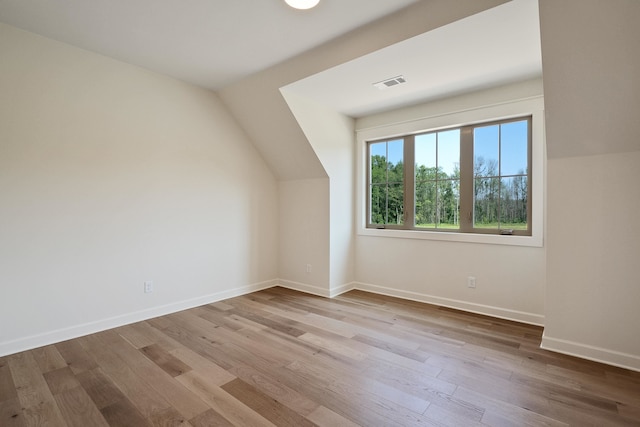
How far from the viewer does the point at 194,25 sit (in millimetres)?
2424

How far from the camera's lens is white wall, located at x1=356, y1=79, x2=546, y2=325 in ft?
10.1

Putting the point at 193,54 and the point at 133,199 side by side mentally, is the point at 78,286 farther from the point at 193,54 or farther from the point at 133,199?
the point at 193,54

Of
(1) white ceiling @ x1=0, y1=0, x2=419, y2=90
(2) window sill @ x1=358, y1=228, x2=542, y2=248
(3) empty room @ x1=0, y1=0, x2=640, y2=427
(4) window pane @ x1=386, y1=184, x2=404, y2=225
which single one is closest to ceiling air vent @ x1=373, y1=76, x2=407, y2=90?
(3) empty room @ x1=0, y1=0, x2=640, y2=427

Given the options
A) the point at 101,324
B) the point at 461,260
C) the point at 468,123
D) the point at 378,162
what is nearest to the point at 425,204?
the point at 461,260

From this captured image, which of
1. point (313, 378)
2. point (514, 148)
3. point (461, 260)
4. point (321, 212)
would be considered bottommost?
point (313, 378)

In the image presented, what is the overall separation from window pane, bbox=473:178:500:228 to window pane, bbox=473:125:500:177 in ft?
0.32

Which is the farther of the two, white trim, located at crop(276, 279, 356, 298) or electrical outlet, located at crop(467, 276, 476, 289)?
white trim, located at crop(276, 279, 356, 298)

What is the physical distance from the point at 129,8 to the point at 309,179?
2.56m

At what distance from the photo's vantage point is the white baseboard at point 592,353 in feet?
7.45

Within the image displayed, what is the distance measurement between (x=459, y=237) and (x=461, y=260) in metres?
0.26

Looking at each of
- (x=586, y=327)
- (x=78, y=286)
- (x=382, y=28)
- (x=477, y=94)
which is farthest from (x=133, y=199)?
(x=586, y=327)

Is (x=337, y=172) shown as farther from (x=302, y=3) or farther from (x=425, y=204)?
(x=302, y=3)

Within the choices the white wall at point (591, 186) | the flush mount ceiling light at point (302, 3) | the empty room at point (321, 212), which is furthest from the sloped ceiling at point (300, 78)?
the white wall at point (591, 186)

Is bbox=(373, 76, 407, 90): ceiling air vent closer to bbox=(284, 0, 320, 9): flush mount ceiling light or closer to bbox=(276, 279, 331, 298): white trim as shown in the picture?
bbox=(284, 0, 320, 9): flush mount ceiling light
